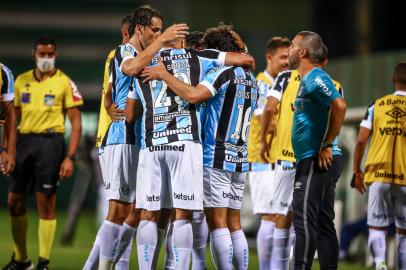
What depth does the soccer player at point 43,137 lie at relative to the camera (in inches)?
449

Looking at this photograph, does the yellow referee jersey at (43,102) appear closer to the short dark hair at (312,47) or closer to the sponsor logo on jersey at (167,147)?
the sponsor logo on jersey at (167,147)

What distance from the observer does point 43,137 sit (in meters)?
11.5

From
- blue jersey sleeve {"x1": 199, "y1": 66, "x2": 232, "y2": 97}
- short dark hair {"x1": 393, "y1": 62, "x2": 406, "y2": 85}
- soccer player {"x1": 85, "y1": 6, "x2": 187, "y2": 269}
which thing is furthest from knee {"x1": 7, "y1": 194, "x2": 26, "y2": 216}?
short dark hair {"x1": 393, "y1": 62, "x2": 406, "y2": 85}

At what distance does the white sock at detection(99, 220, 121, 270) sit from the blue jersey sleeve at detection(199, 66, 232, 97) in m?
1.48

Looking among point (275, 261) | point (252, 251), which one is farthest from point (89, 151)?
point (275, 261)

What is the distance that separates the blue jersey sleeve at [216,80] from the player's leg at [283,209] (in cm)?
221

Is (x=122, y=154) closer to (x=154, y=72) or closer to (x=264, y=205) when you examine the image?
(x=154, y=72)

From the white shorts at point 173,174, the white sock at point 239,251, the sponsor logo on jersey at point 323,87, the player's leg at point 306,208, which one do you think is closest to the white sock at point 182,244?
the white shorts at point 173,174

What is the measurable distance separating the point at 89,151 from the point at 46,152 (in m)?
7.58

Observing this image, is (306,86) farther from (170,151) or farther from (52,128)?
(52,128)

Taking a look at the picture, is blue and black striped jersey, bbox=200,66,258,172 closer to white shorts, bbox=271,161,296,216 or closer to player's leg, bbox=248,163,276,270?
white shorts, bbox=271,161,296,216

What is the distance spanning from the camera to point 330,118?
354 inches

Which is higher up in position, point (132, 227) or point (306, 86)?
point (306, 86)

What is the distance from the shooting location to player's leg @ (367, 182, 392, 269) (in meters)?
10.9
